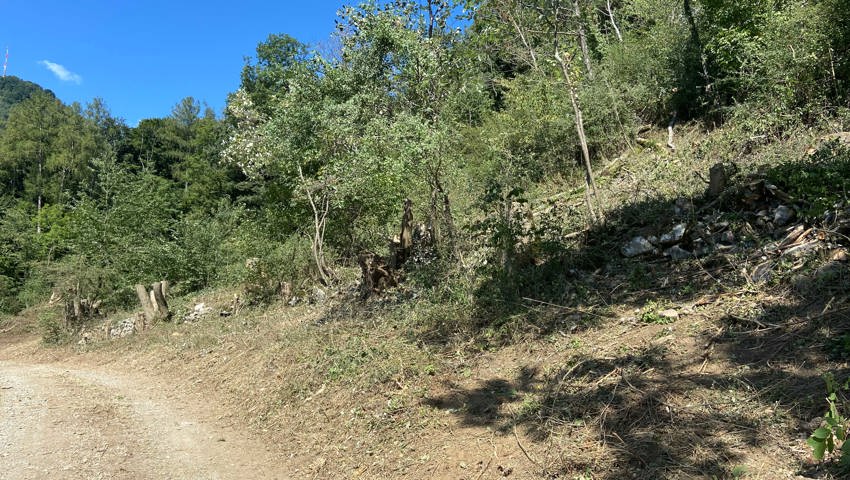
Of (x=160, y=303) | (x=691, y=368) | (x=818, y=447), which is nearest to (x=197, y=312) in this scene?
(x=160, y=303)

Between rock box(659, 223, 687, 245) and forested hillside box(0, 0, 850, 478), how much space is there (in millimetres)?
58

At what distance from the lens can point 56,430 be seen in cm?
659

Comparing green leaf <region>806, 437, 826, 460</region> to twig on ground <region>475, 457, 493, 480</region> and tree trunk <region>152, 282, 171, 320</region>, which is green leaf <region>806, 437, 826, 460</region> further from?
tree trunk <region>152, 282, 171, 320</region>

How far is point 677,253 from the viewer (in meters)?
6.56

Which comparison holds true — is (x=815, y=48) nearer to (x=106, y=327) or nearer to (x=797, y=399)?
(x=797, y=399)

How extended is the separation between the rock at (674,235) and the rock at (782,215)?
0.98 metres

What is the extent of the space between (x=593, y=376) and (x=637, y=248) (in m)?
2.89

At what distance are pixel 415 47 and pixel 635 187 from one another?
4.40 m

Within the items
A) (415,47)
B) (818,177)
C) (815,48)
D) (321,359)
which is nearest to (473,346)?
(321,359)

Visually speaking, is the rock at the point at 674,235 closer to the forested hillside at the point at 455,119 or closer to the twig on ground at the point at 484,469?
the forested hillside at the point at 455,119

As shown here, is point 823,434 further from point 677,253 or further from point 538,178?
point 538,178

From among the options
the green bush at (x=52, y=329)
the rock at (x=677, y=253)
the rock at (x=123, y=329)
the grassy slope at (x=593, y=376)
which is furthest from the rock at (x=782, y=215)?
the green bush at (x=52, y=329)

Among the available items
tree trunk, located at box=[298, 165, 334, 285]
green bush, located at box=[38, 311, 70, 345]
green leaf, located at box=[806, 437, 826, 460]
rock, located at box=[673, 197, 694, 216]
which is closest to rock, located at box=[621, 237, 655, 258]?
rock, located at box=[673, 197, 694, 216]

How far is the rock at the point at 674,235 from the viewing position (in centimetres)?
670
